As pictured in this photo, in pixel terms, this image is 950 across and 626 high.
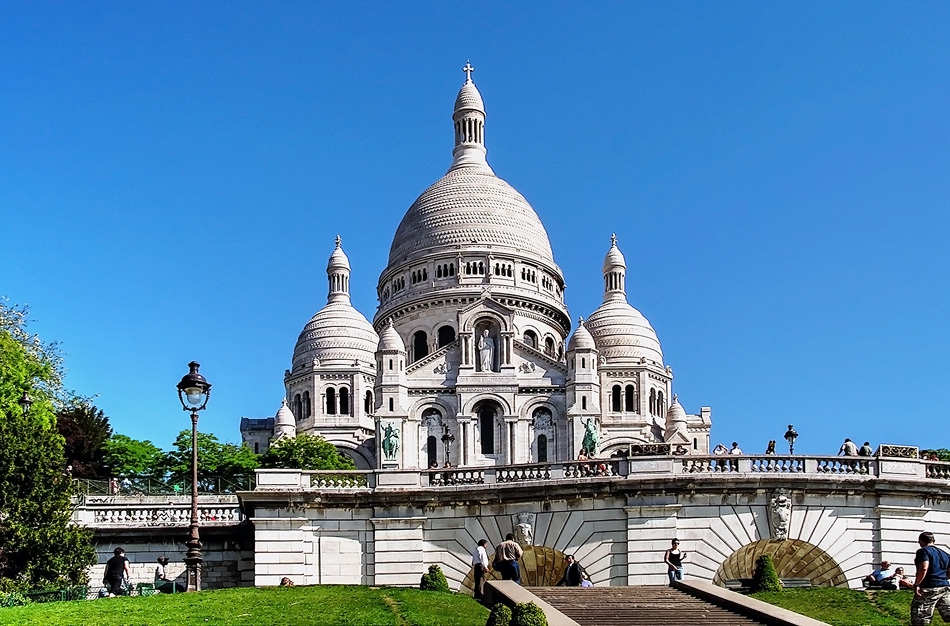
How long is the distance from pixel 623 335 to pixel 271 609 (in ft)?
299

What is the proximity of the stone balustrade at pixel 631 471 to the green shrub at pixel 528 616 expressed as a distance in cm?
1539

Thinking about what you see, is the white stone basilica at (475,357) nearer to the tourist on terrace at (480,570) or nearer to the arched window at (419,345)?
the arched window at (419,345)

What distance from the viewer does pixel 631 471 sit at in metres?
36.1

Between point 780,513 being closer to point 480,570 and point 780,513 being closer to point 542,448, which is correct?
point 480,570

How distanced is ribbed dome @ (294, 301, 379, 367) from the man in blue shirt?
94.4 meters

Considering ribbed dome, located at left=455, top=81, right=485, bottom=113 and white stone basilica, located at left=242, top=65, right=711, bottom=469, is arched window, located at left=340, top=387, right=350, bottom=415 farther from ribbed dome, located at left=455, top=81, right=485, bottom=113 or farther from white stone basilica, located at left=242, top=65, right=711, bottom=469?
ribbed dome, located at left=455, top=81, right=485, bottom=113

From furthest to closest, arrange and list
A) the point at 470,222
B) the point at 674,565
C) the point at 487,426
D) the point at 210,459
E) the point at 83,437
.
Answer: the point at 470,222 → the point at 487,426 → the point at 210,459 → the point at 83,437 → the point at 674,565

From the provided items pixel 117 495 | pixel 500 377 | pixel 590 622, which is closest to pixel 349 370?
pixel 500 377

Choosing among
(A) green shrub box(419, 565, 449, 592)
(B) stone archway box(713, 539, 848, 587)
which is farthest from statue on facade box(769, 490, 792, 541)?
(A) green shrub box(419, 565, 449, 592)

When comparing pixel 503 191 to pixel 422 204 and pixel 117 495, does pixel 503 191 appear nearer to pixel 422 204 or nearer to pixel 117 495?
pixel 422 204

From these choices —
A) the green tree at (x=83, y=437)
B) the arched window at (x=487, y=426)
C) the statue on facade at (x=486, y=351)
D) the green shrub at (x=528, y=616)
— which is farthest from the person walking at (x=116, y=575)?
the statue on facade at (x=486, y=351)

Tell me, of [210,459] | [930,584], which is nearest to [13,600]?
[930,584]

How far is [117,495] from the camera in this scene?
48.8 metres

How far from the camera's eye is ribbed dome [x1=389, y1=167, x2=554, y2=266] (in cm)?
11831
